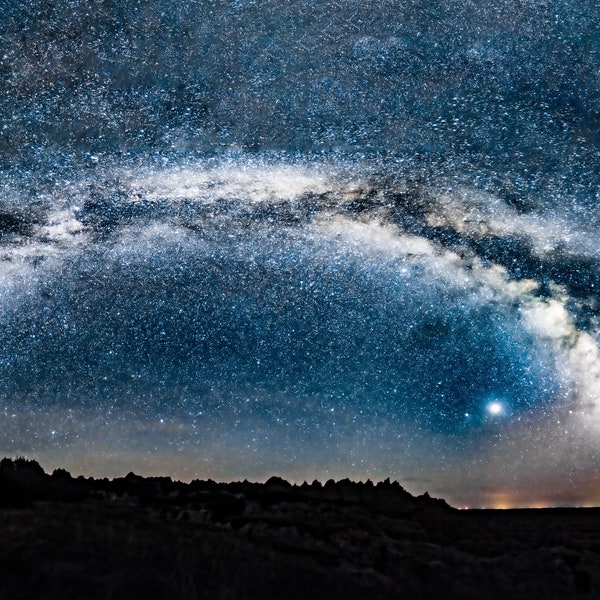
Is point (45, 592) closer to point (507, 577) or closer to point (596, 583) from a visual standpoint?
point (507, 577)

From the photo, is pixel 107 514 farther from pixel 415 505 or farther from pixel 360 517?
pixel 415 505

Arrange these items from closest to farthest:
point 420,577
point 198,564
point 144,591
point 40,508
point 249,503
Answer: point 144,591 < point 198,564 < point 420,577 < point 40,508 < point 249,503

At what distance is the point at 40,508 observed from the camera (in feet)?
55.5

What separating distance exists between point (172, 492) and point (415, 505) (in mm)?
12907

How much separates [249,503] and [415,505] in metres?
11.0

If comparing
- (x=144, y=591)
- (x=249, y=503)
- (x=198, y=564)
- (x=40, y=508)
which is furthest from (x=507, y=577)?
(x=40, y=508)

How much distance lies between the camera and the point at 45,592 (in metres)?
11.6

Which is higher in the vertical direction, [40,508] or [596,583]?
[40,508]

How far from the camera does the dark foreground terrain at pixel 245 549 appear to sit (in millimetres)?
13047

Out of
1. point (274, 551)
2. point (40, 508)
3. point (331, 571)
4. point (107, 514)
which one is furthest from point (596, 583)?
point (40, 508)

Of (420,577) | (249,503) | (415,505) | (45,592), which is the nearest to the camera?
(45,592)

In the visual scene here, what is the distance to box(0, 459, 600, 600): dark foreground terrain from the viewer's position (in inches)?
514

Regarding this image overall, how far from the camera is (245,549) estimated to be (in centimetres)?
1611

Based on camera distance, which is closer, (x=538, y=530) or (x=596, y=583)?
(x=596, y=583)
